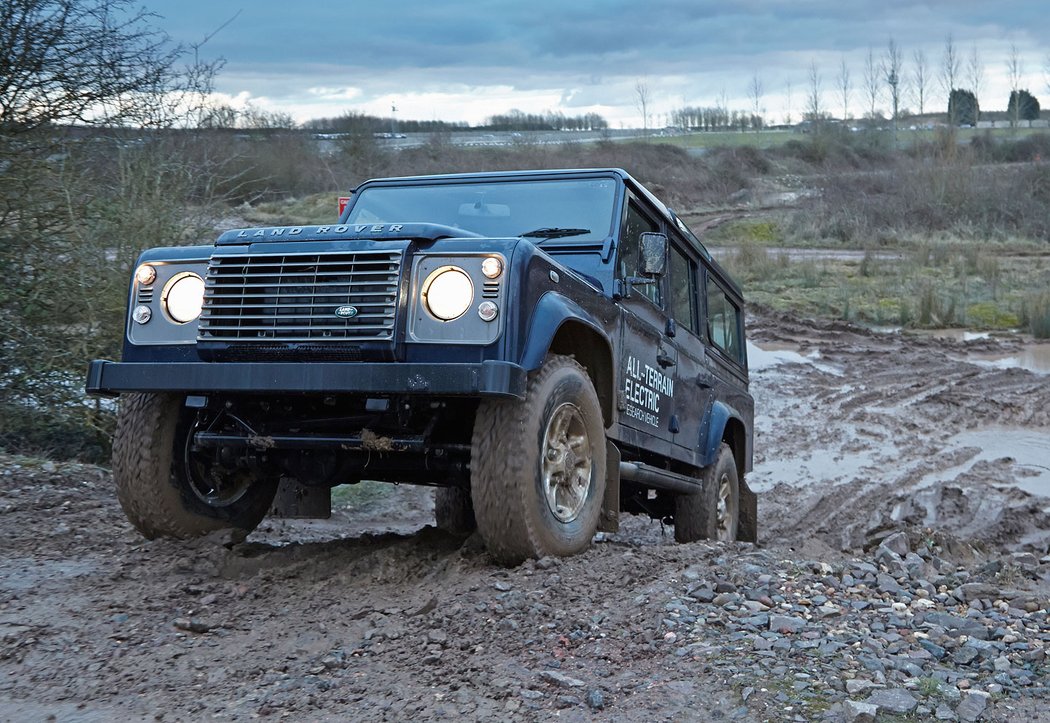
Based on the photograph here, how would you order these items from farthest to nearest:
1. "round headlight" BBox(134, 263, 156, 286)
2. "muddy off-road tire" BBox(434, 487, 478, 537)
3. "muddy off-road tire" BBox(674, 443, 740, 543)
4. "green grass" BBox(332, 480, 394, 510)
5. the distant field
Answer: the distant field < "green grass" BBox(332, 480, 394, 510) < "muddy off-road tire" BBox(674, 443, 740, 543) < "muddy off-road tire" BBox(434, 487, 478, 537) < "round headlight" BBox(134, 263, 156, 286)

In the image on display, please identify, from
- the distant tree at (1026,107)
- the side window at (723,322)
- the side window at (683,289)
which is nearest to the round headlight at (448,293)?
the side window at (683,289)

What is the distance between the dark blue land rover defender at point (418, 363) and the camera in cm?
479

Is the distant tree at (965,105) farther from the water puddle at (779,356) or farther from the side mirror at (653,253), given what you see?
the side mirror at (653,253)

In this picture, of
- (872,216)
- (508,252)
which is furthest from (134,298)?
(872,216)

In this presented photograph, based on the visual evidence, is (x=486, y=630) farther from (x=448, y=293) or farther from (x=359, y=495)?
(x=359, y=495)

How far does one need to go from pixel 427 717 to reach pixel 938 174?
41.3 meters

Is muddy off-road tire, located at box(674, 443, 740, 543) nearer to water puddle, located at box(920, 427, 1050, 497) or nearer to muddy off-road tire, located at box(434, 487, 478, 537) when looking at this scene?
muddy off-road tire, located at box(434, 487, 478, 537)

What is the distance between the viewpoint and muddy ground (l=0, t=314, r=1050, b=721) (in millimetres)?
3623

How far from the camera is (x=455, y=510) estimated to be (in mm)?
7695

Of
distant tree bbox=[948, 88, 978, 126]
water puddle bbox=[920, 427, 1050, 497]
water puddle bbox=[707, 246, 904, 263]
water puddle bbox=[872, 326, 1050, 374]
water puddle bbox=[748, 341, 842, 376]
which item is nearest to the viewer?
water puddle bbox=[920, 427, 1050, 497]

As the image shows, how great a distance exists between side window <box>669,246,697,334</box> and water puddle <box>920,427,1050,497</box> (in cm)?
481

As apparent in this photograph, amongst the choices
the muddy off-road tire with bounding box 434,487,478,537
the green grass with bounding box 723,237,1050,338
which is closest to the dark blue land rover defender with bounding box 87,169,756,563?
the muddy off-road tire with bounding box 434,487,478,537

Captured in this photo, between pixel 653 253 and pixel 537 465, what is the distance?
1596 millimetres

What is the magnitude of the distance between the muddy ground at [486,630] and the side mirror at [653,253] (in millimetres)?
1374
